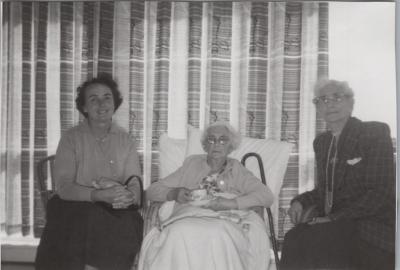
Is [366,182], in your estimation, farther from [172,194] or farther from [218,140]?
[172,194]

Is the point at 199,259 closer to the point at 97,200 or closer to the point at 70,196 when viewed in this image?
the point at 97,200

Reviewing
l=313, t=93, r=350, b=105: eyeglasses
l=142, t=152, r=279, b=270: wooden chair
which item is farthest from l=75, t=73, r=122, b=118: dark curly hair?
l=313, t=93, r=350, b=105: eyeglasses

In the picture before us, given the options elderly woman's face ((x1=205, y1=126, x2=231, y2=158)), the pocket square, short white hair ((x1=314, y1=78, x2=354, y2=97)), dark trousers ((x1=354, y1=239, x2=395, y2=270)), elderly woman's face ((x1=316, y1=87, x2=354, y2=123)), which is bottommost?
dark trousers ((x1=354, y1=239, x2=395, y2=270))

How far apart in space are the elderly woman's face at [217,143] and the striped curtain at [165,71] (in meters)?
0.05

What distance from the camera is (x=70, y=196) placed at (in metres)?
1.88

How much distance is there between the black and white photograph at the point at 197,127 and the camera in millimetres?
1851

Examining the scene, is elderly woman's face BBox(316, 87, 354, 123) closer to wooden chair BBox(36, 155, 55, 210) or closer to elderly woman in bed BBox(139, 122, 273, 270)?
elderly woman in bed BBox(139, 122, 273, 270)

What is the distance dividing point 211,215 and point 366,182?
68 cm

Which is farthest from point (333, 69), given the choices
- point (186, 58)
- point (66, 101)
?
point (66, 101)

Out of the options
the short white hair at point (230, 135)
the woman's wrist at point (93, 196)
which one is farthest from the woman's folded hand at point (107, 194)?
the short white hair at point (230, 135)

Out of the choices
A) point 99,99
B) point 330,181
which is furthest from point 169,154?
point 330,181

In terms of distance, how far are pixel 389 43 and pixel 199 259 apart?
124 centimetres

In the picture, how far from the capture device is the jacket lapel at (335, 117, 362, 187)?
1.84 metres

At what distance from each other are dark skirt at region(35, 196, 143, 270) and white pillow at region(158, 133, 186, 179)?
A: 0.23 meters
